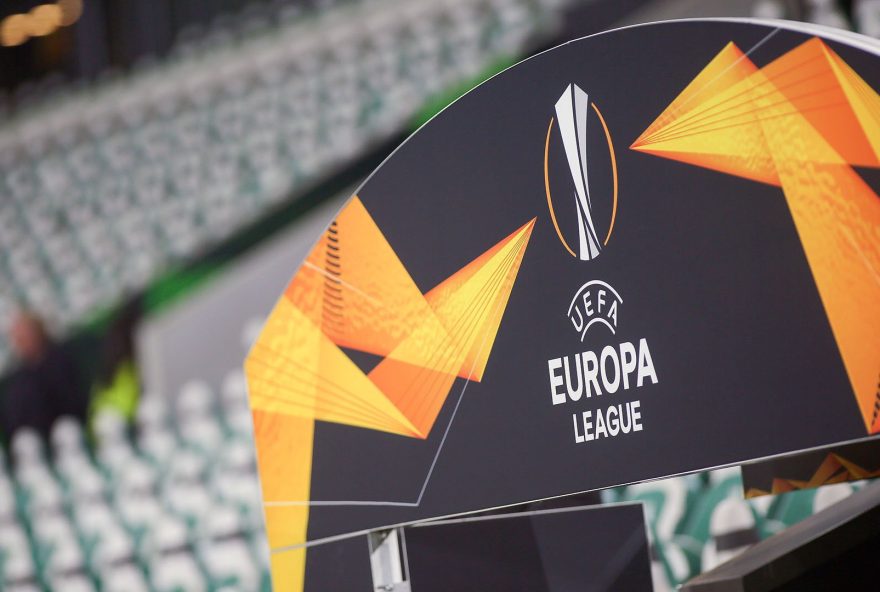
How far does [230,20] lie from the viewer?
947cm

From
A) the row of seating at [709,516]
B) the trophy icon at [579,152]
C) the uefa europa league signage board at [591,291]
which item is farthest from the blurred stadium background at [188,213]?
the trophy icon at [579,152]

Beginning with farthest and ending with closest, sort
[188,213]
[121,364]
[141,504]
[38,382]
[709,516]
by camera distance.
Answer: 1. [188,213]
2. [121,364]
3. [38,382]
4. [141,504]
5. [709,516]

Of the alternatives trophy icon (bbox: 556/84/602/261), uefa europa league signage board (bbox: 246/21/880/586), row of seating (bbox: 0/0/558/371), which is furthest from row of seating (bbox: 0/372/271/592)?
trophy icon (bbox: 556/84/602/261)

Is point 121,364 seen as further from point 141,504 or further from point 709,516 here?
point 709,516

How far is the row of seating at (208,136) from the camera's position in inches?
260

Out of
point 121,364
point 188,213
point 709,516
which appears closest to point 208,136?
point 188,213

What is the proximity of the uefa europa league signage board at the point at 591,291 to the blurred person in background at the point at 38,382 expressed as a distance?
3869mm

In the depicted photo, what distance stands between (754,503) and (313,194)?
11.4ft

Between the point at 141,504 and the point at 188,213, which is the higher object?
the point at 188,213

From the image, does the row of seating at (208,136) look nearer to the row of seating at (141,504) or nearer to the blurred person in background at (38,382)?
the blurred person in background at (38,382)

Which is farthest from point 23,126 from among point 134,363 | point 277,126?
point 134,363

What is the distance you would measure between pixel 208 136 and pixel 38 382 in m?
2.73

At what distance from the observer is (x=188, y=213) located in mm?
6895

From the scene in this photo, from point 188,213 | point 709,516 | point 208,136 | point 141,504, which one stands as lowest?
point 709,516
